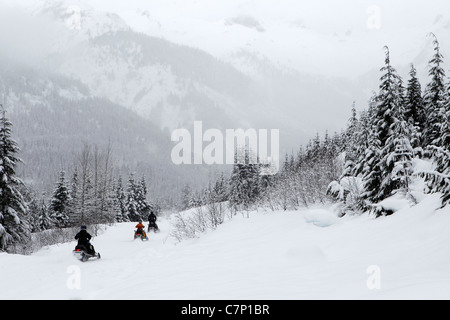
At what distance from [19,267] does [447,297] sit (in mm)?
10539

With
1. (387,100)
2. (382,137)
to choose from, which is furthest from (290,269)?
(387,100)

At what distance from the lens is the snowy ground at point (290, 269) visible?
15.5ft

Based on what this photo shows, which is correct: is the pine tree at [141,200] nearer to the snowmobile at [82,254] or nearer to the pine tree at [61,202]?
the pine tree at [61,202]

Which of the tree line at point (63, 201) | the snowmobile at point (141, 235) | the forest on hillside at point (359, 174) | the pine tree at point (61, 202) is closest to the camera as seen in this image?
the forest on hillside at point (359, 174)

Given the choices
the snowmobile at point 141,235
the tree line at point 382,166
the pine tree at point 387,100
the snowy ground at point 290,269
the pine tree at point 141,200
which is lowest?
the snowy ground at point 290,269

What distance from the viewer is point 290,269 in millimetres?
6191

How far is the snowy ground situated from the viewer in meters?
4.71

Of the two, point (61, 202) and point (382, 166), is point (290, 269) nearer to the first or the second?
point (382, 166)

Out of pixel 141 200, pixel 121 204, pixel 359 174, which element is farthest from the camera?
pixel 141 200

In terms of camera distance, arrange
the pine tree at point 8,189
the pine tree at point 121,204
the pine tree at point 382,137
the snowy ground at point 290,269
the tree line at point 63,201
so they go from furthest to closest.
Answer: the pine tree at point 121,204, the tree line at point 63,201, the pine tree at point 8,189, the pine tree at point 382,137, the snowy ground at point 290,269

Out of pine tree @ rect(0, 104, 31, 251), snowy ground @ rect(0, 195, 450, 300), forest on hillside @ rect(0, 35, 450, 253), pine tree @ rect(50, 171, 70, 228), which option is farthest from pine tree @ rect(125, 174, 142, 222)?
snowy ground @ rect(0, 195, 450, 300)

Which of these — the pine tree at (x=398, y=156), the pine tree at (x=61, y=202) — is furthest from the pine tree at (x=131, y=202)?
the pine tree at (x=398, y=156)
